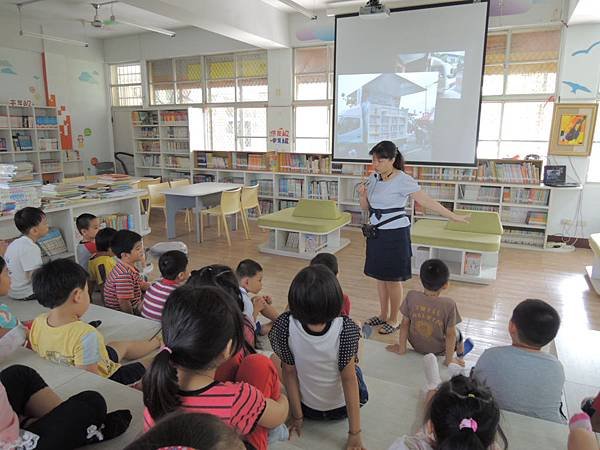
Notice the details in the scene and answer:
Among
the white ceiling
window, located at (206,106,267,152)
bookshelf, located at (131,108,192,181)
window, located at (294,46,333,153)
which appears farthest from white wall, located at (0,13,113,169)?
window, located at (294,46,333,153)

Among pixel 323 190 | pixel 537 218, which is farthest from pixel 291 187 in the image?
pixel 537 218

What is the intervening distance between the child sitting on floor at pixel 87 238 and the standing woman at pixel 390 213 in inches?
83.3

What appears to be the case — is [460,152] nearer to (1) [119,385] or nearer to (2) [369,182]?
(2) [369,182]

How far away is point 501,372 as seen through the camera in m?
1.73

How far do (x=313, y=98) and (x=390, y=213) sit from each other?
4682 mm

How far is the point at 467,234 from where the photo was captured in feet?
15.4

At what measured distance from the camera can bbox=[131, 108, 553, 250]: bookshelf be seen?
582cm

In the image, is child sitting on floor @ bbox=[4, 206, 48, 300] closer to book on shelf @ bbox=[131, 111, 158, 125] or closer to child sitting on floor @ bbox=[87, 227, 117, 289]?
child sitting on floor @ bbox=[87, 227, 117, 289]

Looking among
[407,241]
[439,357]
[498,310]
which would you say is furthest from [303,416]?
[498,310]

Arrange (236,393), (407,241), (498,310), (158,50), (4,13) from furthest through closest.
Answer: (158,50) → (4,13) → (498,310) → (407,241) → (236,393)

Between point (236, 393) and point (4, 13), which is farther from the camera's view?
point (4, 13)

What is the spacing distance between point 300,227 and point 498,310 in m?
2.37

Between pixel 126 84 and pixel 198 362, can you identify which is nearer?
pixel 198 362

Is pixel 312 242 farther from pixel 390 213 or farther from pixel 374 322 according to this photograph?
pixel 390 213
